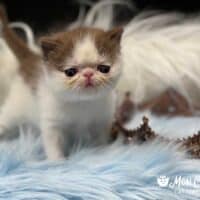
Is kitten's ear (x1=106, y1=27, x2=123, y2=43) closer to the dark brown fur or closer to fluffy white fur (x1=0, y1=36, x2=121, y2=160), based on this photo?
fluffy white fur (x1=0, y1=36, x2=121, y2=160)

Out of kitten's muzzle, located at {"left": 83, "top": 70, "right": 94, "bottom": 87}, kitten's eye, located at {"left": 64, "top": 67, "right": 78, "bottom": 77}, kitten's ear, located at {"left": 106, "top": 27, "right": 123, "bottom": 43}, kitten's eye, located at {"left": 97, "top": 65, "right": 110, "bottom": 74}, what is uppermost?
kitten's ear, located at {"left": 106, "top": 27, "right": 123, "bottom": 43}

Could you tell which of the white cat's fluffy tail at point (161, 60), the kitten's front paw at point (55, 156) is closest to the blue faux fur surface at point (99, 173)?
the kitten's front paw at point (55, 156)

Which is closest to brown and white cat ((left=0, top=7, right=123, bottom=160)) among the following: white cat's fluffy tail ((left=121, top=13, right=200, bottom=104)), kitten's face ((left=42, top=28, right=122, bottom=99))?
kitten's face ((left=42, top=28, right=122, bottom=99))

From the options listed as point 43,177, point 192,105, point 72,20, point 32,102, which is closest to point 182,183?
point 43,177

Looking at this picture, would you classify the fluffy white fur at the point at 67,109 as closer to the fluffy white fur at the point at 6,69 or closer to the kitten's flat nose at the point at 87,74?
the kitten's flat nose at the point at 87,74

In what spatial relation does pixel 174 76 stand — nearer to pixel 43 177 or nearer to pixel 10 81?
pixel 10 81

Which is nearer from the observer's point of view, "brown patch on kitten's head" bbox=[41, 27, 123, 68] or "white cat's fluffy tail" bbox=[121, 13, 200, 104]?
"brown patch on kitten's head" bbox=[41, 27, 123, 68]

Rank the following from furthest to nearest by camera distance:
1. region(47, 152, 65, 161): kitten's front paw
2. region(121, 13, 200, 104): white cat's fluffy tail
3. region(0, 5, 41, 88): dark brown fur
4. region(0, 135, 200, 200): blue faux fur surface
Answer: region(121, 13, 200, 104): white cat's fluffy tail → region(0, 5, 41, 88): dark brown fur → region(47, 152, 65, 161): kitten's front paw → region(0, 135, 200, 200): blue faux fur surface

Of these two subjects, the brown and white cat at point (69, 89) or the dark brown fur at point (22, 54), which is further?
the dark brown fur at point (22, 54)
